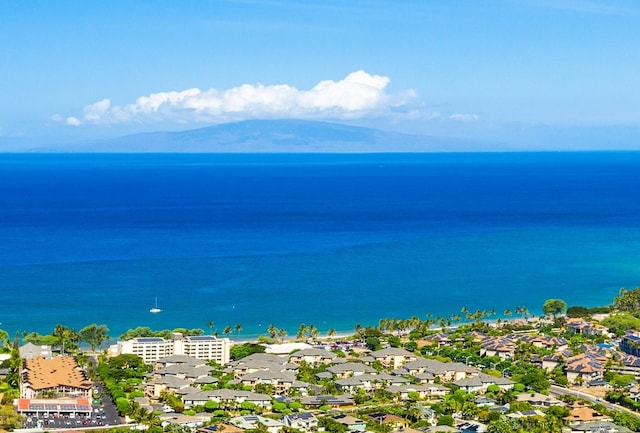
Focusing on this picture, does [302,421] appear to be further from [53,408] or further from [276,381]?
[53,408]

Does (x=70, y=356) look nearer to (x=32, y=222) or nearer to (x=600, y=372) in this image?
(x=600, y=372)

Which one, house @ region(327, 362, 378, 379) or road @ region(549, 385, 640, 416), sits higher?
house @ region(327, 362, 378, 379)

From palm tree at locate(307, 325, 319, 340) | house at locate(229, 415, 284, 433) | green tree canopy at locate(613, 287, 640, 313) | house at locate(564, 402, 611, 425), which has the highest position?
green tree canopy at locate(613, 287, 640, 313)

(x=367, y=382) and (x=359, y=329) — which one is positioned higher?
(x=367, y=382)

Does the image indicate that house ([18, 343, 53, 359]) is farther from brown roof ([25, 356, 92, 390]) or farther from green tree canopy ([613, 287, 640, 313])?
green tree canopy ([613, 287, 640, 313])

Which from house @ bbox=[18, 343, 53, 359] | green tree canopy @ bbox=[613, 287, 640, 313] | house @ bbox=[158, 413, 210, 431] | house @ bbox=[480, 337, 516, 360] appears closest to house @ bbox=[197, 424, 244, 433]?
house @ bbox=[158, 413, 210, 431]

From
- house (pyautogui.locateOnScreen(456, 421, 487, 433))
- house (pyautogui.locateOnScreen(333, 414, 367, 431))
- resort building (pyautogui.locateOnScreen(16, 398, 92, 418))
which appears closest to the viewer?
house (pyautogui.locateOnScreen(456, 421, 487, 433))

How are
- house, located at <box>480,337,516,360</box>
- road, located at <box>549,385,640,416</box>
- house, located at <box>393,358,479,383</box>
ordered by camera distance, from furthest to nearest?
house, located at <box>480,337,516,360</box>, house, located at <box>393,358,479,383</box>, road, located at <box>549,385,640,416</box>

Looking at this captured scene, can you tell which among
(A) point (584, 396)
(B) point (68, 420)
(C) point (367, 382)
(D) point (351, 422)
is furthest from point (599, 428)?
(B) point (68, 420)
